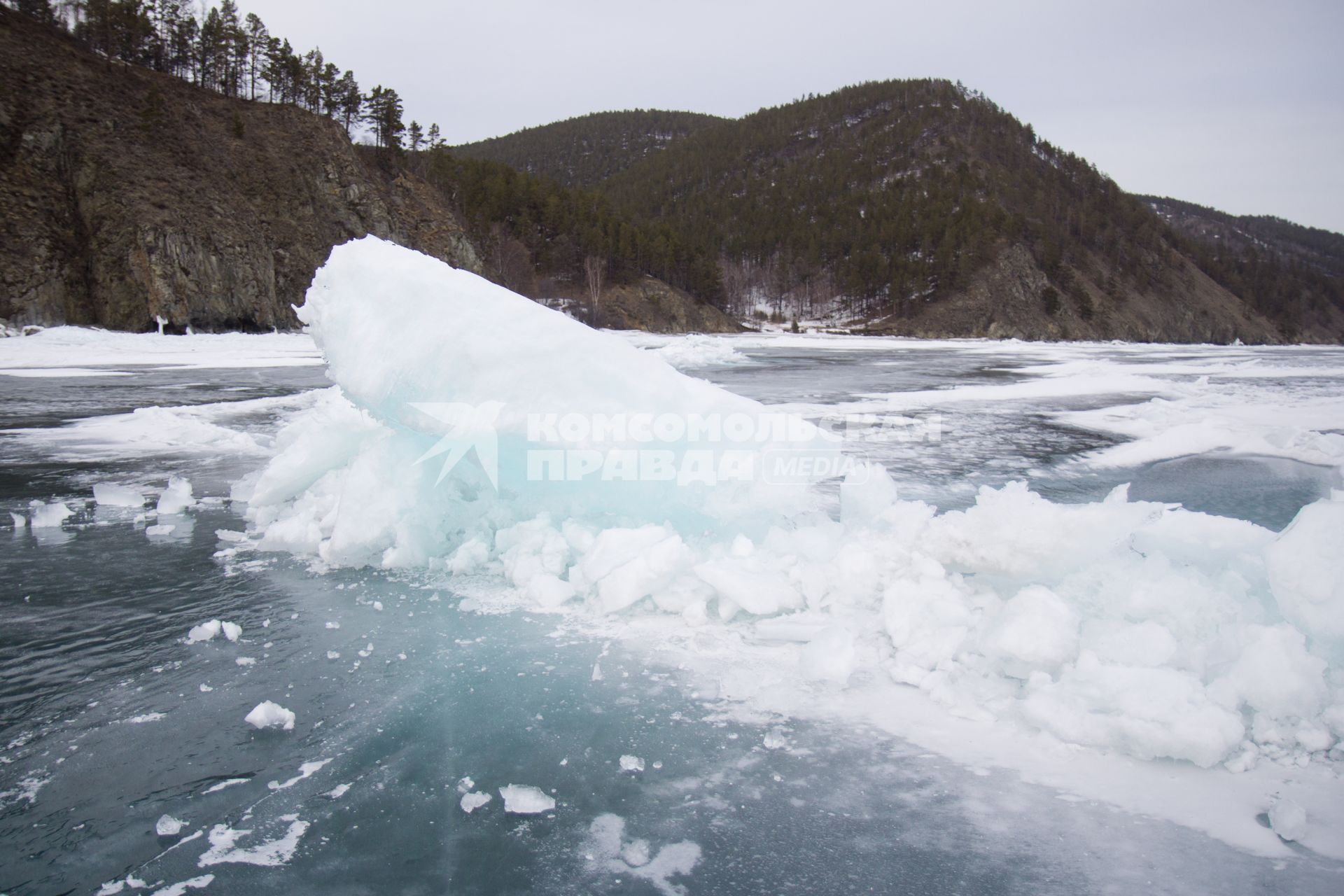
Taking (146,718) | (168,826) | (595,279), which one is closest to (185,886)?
(168,826)

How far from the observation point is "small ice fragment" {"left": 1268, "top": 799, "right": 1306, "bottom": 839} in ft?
7.77

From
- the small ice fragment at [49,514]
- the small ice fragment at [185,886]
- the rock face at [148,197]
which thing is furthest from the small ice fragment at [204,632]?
the rock face at [148,197]

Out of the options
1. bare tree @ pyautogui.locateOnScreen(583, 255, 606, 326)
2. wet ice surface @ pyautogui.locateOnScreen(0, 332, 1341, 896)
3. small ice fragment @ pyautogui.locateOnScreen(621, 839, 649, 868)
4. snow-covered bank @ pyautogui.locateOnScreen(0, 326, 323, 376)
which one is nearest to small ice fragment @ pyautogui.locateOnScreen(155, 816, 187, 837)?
wet ice surface @ pyautogui.locateOnScreen(0, 332, 1341, 896)

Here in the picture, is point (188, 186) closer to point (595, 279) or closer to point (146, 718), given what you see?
point (595, 279)

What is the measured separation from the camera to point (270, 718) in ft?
10.0

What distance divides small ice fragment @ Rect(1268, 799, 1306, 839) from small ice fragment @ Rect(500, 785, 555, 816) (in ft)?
A: 8.01

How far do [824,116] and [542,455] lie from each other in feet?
529

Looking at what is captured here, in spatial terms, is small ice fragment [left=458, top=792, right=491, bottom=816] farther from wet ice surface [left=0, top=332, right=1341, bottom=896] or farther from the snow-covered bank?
the snow-covered bank

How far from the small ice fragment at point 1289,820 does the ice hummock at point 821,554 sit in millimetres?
308

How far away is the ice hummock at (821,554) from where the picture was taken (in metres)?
2.95

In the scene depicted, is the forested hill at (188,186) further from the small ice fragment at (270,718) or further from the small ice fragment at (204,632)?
the small ice fragment at (270,718)

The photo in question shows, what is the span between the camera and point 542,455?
4.85m

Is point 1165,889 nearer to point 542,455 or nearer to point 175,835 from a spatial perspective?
point 175,835

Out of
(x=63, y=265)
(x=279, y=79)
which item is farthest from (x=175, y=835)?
(x=279, y=79)
